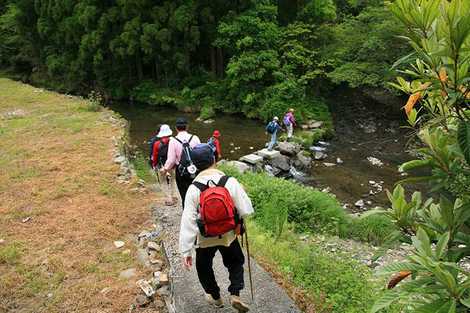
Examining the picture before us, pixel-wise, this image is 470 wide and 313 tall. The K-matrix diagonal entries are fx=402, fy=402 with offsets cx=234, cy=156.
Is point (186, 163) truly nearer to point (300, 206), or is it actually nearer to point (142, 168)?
point (300, 206)

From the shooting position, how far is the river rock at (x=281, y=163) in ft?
41.2

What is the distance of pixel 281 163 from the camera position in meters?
12.7

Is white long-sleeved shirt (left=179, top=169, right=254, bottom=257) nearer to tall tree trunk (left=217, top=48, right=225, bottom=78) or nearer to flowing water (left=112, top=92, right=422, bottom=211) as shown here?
flowing water (left=112, top=92, right=422, bottom=211)

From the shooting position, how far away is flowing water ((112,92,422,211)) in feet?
37.8

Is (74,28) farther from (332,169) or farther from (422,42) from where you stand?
(422,42)

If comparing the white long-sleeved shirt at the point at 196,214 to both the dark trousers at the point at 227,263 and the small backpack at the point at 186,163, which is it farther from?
the small backpack at the point at 186,163

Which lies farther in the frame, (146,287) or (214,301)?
(146,287)

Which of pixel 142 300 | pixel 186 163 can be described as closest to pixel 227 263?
pixel 142 300

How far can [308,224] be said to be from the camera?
785 cm

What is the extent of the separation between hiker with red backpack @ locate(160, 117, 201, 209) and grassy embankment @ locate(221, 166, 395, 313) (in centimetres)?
123

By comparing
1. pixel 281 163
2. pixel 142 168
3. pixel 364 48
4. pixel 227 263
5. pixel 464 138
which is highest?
pixel 364 48

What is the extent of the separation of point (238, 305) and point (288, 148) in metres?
9.99

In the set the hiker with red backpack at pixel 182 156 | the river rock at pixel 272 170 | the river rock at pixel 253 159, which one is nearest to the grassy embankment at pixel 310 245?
the hiker with red backpack at pixel 182 156

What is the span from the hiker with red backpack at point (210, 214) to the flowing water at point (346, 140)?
6901mm
